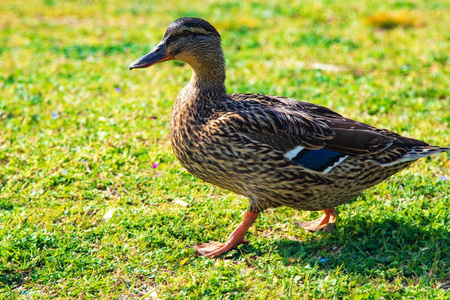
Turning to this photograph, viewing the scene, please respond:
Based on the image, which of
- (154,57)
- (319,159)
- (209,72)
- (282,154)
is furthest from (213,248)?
(154,57)

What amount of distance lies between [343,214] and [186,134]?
4.87 feet

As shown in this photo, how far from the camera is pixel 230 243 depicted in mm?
4355

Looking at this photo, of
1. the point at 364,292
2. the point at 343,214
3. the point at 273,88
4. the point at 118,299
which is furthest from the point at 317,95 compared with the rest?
the point at 118,299

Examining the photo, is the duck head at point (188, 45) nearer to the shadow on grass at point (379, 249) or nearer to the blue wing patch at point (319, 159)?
the blue wing patch at point (319, 159)

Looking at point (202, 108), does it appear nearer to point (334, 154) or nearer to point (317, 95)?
point (334, 154)

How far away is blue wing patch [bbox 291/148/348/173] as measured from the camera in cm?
422

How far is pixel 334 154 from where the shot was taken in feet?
14.1

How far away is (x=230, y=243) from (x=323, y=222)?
84 cm

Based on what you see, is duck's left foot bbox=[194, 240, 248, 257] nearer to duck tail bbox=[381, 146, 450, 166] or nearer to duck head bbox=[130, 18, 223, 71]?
duck tail bbox=[381, 146, 450, 166]

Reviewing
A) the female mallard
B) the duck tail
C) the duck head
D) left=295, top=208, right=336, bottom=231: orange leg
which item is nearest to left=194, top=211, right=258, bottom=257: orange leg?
the female mallard

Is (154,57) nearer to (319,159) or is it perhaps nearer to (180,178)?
(180,178)

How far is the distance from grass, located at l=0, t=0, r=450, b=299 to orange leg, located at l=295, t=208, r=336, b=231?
10cm

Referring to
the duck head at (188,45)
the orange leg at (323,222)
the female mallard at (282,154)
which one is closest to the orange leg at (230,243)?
the female mallard at (282,154)

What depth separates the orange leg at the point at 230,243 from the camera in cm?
432
